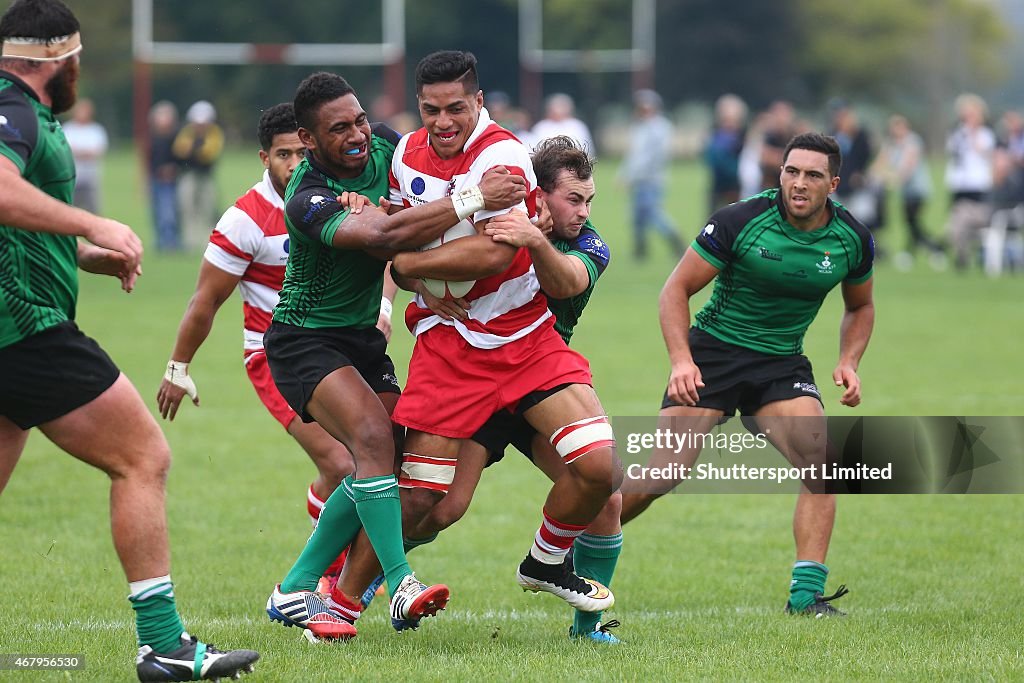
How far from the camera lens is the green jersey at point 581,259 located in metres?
5.80

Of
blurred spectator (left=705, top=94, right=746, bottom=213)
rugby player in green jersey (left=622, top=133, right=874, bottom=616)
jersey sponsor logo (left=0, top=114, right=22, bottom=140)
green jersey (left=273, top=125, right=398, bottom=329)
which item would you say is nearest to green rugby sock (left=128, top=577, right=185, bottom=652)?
green jersey (left=273, top=125, right=398, bottom=329)

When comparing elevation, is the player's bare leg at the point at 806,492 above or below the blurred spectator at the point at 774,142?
below

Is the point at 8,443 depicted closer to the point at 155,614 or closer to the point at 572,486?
the point at 155,614

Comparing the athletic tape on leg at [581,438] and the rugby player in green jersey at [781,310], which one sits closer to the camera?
the athletic tape on leg at [581,438]

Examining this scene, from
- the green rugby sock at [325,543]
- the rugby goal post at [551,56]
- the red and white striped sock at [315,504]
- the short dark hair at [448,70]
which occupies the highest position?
the rugby goal post at [551,56]

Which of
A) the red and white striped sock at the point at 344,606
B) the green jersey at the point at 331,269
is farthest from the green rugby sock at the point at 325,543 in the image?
the green jersey at the point at 331,269

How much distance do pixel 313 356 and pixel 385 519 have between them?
0.76 m

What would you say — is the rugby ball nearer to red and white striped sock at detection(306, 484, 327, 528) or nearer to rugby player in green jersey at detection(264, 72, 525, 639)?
rugby player in green jersey at detection(264, 72, 525, 639)

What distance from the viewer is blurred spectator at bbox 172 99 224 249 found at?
24016mm

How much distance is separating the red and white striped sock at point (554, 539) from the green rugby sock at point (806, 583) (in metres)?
1.26

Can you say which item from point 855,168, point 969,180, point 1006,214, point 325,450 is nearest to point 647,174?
point 855,168

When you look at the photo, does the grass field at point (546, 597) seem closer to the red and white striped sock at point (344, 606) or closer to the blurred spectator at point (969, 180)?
the red and white striped sock at point (344, 606)

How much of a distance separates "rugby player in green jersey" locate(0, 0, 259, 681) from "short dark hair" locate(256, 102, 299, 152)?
73.9 inches

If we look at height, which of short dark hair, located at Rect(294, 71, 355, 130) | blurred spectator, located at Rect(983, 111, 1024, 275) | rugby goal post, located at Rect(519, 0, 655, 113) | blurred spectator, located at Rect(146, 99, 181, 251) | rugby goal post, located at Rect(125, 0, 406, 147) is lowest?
short dark hair, located at Rect(294, 71, 355, 130)
